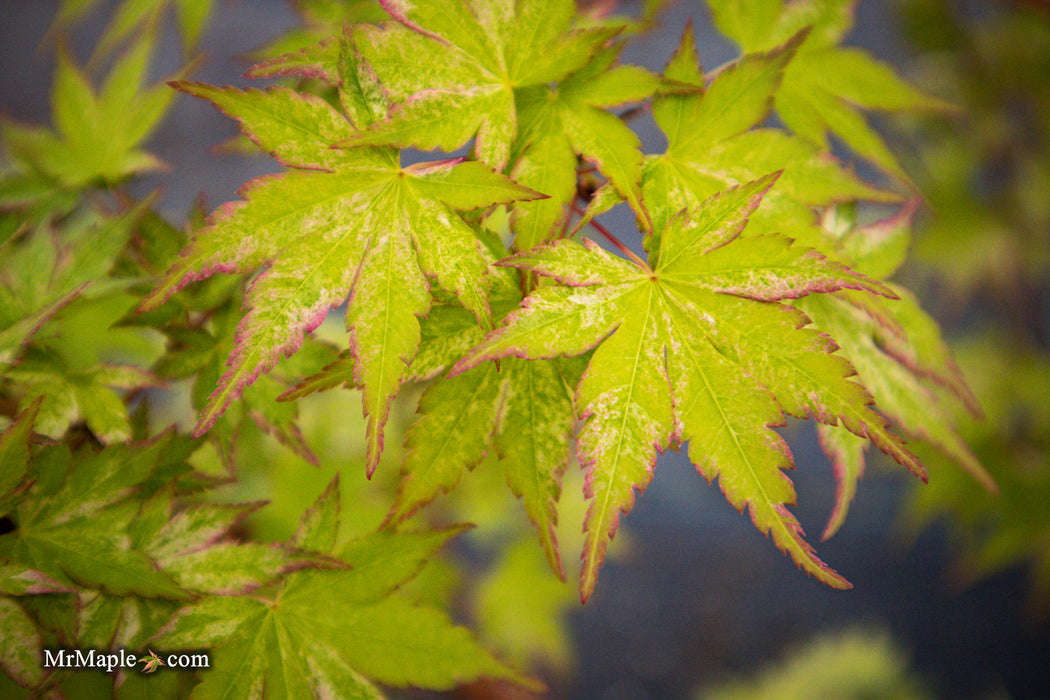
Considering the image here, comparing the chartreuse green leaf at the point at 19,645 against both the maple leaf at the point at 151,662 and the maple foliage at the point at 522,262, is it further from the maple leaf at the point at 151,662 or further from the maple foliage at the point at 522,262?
the maple foliage at the point at 522,262

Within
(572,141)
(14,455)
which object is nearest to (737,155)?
(572,141)

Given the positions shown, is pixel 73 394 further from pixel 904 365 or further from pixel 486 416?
pixel 904 365

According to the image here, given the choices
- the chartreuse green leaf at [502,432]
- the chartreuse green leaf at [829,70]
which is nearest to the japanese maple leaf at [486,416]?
the chartreuse green leaf at [502,432]

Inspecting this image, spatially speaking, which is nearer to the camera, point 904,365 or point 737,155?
point 737,155

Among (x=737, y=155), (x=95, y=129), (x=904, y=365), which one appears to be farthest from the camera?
(x=95, y=129)

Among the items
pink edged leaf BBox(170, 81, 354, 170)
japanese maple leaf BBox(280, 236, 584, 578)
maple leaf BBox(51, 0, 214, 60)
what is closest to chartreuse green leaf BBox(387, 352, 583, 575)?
japanese maple leaf BBox(280, 236, 584, 578)

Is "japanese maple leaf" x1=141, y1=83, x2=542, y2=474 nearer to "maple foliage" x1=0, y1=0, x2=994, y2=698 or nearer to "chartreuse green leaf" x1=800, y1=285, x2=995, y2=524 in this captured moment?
"maple foliage" x1=0, y1=0, x2=994, y2=698
